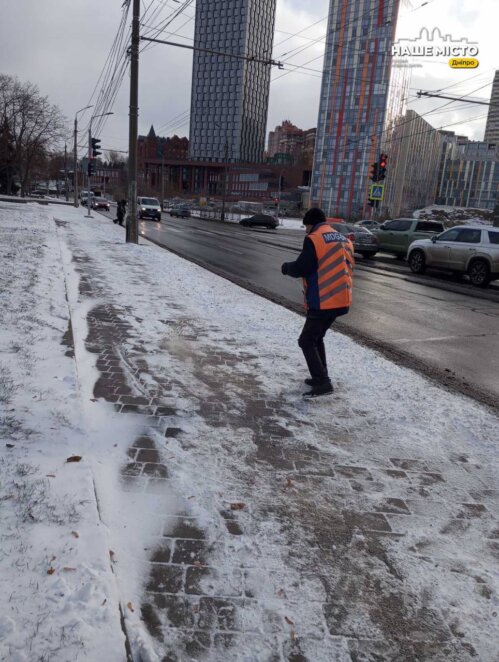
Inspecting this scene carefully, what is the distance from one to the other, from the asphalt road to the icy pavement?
3.32 ft

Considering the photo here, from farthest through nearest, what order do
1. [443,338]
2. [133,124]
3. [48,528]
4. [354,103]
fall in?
[354,103]
[133,124]
[443,338]
[48,528]

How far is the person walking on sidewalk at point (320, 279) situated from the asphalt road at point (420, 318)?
174 cm

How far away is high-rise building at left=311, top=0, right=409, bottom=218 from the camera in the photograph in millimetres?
87688

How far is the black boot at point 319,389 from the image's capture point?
4941mm

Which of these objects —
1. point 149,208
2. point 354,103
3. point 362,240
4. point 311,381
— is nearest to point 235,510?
point 311,381

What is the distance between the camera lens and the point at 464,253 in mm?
15797

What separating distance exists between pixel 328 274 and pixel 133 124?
14802mm

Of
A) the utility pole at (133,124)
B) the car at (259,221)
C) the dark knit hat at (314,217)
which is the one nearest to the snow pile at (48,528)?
the dark knit hat at (314,217)

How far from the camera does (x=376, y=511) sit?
3.11m

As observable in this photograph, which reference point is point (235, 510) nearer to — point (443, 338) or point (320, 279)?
point (320, 279)

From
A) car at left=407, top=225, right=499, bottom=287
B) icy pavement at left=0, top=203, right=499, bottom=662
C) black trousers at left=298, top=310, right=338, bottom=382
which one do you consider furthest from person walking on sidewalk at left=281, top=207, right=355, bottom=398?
car at left=407, top=225, right=499, bottom=287

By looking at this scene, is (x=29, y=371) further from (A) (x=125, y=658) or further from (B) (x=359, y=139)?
(B) (x=359, y=139)

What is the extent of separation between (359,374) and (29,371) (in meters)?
3.42

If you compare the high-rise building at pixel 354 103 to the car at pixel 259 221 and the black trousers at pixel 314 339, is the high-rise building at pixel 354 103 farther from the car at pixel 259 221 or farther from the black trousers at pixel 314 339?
the black trousers at pixel 314 339
